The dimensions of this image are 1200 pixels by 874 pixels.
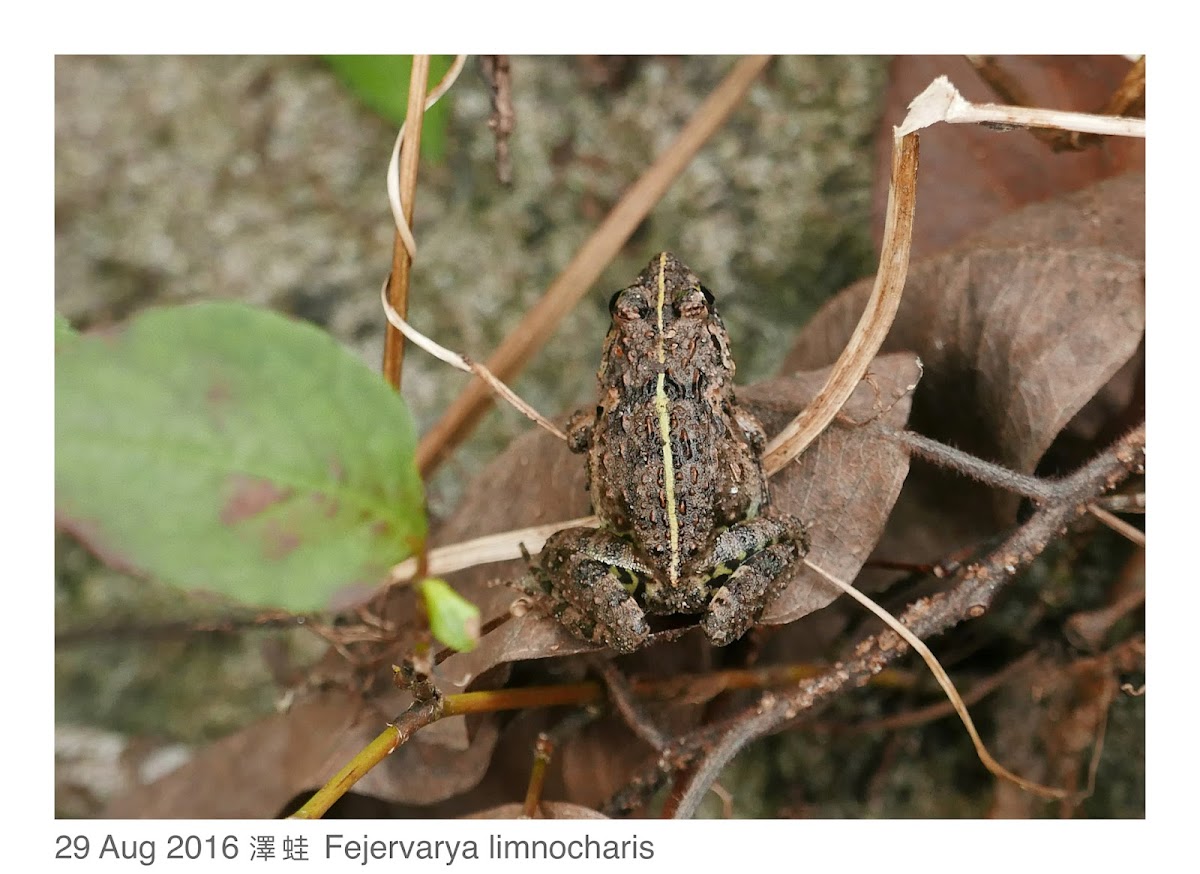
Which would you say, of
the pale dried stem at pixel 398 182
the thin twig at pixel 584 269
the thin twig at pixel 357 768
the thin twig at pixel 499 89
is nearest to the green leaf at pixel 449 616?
the thin twig at pixel 357 768

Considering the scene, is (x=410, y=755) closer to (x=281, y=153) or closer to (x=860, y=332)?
(x=860, y=332)

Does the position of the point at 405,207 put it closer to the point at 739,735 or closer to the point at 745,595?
the point at 745,595

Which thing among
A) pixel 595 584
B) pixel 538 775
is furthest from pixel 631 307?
pixel 538 775

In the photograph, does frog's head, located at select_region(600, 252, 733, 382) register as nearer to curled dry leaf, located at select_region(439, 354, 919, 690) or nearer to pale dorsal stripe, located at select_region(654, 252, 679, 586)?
pale dorsal stripe, located at select_region(654, 252, 679, 586)

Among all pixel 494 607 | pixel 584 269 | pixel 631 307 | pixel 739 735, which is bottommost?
pixel 739 735

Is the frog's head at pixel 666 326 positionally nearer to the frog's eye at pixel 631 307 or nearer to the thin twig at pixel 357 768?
the frog's eye at pixel 631 307

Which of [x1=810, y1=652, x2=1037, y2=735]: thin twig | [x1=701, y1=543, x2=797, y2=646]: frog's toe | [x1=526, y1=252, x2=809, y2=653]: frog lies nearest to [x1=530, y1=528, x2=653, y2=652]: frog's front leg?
[x1=526, y1=252, x2=809, y2=653]: frog
